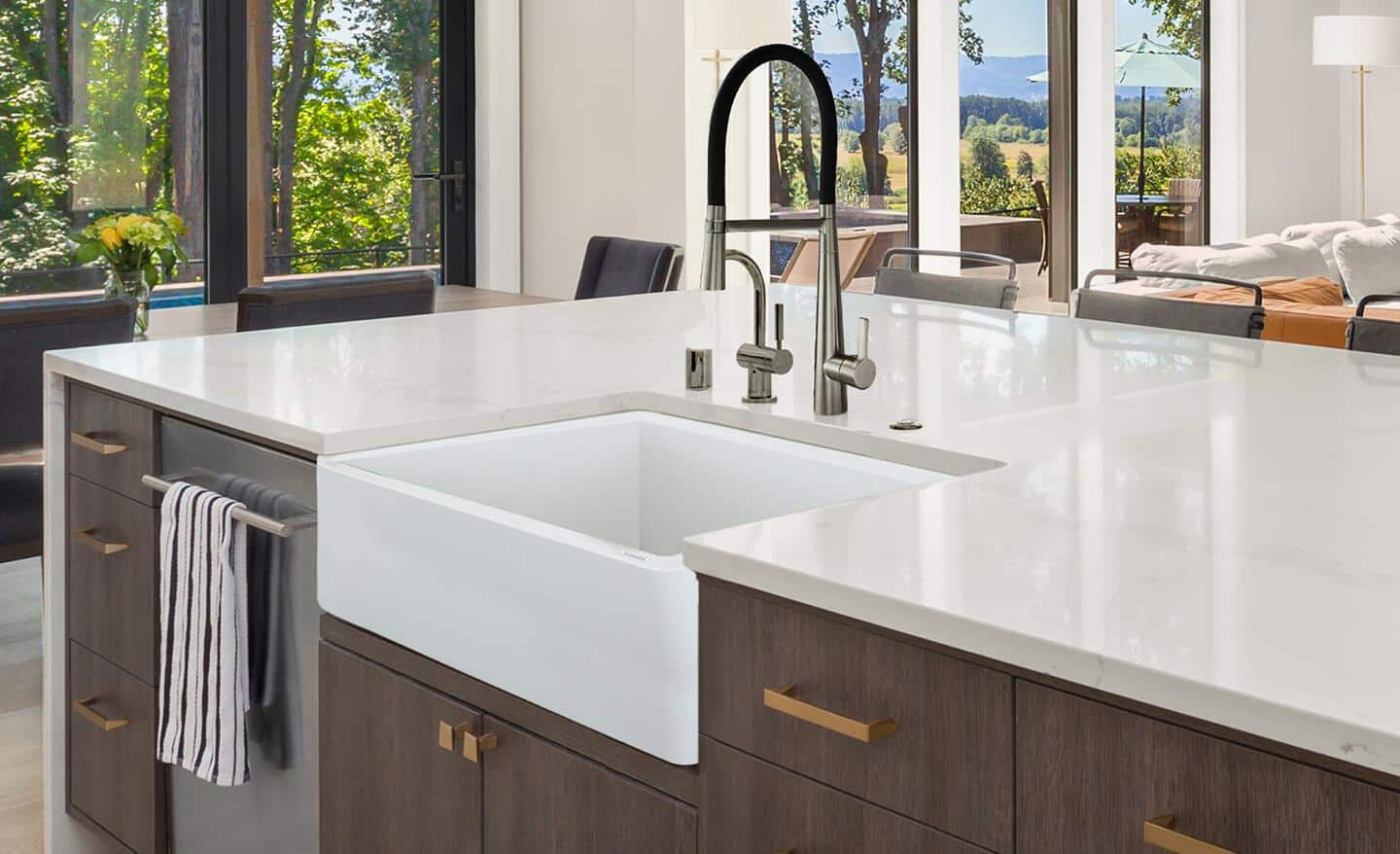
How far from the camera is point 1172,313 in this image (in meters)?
2.80

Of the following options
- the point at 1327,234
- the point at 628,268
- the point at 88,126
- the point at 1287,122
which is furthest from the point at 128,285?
the point at 1287,122

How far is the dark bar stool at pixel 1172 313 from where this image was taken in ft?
8.60

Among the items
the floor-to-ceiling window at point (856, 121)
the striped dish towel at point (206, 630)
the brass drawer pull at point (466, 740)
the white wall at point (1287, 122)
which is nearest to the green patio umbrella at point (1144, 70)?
the white wall at point (1287, 122)

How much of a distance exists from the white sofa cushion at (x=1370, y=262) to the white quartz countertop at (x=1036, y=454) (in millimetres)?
4863

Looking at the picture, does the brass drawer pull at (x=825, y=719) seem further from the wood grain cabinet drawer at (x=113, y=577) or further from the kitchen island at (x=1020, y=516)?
the wood grain cabinet drawer at (x=113, y=577)

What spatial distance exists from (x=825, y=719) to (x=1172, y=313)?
6.13ft

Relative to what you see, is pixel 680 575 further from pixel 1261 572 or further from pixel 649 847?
pixel 1261 572

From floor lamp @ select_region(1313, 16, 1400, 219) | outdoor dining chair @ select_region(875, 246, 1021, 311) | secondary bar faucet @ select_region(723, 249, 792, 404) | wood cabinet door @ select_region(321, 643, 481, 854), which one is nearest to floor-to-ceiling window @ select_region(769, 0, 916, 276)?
floor lamp @ select_region(1313, 16, 1400, 219)

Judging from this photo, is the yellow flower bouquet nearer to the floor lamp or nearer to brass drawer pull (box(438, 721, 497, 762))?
brass drawer pull (box(438, 721, 497, 762))

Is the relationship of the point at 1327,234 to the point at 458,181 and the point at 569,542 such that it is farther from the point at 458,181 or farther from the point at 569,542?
the point at 569,542

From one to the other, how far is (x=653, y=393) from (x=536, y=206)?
18.6ft

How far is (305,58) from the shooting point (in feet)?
22.7

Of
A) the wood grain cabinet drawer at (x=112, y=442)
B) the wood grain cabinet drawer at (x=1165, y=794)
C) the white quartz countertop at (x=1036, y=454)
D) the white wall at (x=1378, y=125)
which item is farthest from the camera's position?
the white wall at (x=1378, y=125)

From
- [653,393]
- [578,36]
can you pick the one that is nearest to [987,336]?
[653,393]
